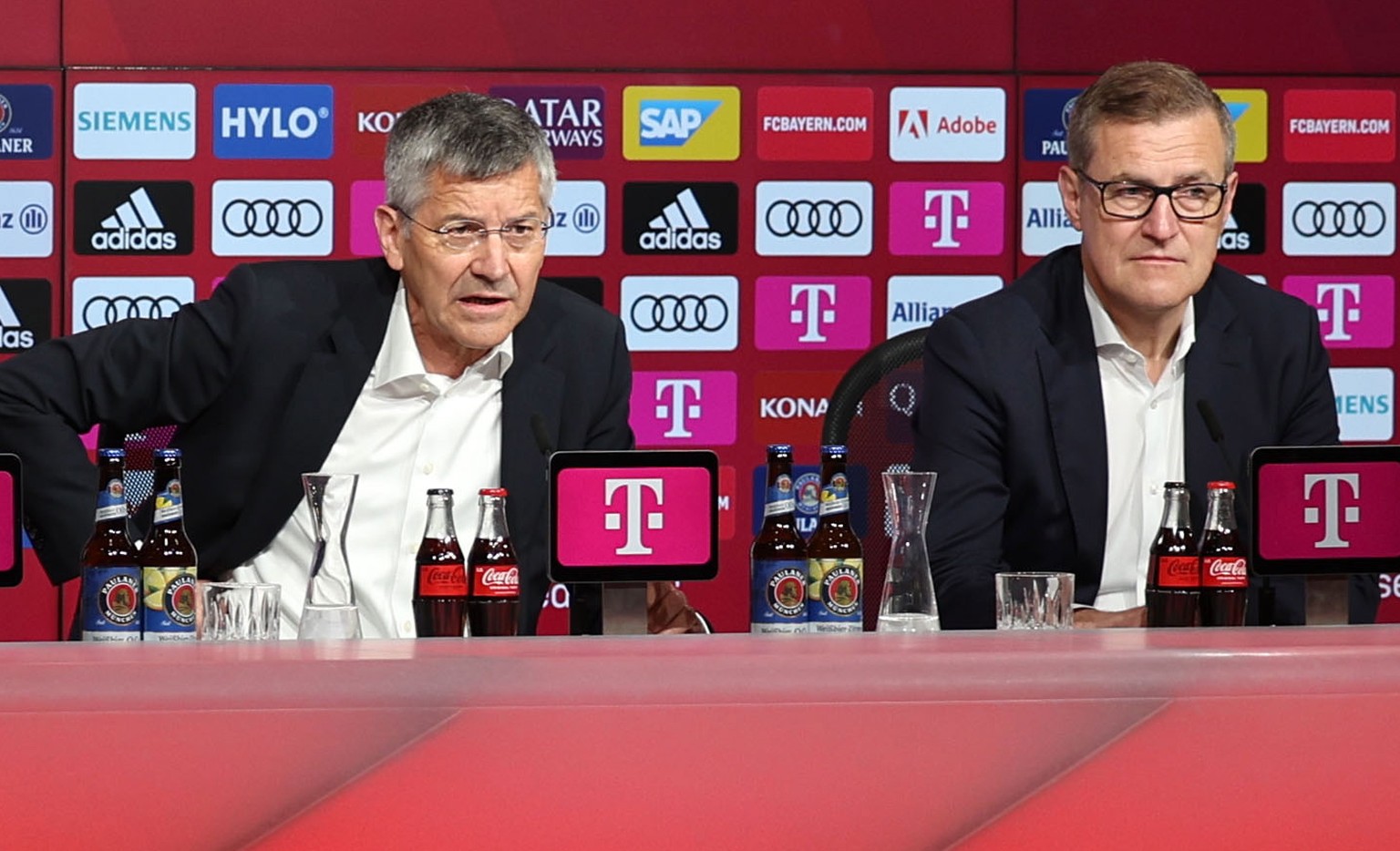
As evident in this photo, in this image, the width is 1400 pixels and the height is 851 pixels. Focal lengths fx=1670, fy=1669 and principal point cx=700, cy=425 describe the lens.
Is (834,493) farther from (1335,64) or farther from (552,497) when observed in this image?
(1335,64)

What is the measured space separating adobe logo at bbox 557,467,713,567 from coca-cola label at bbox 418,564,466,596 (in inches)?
6.0

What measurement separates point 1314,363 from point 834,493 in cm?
89

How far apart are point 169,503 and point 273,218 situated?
199 cm

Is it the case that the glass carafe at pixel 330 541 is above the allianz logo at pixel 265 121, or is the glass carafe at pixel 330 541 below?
below

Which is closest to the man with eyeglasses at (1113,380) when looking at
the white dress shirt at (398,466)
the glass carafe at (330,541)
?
the white dress shirt at (398,466)

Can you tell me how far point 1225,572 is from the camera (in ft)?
5.06

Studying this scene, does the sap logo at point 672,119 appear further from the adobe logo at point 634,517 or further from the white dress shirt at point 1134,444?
the adobe logo at point 634,517

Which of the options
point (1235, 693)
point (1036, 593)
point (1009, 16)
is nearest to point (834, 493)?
point (1036, 593)

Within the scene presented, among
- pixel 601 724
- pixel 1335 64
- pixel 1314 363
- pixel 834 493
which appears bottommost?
pixel 601 724

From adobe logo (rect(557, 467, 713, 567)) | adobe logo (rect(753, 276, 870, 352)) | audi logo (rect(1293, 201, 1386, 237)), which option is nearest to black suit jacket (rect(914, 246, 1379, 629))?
adobe logo (rect(557, 467, 713, 567))

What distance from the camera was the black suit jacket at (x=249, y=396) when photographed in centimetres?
206

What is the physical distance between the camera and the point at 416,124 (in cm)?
206

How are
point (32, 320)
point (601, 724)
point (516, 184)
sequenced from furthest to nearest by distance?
point (32, 320) → point (516, 184) → point (601, 724)

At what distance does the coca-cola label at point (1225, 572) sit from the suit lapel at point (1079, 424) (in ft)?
1.45
